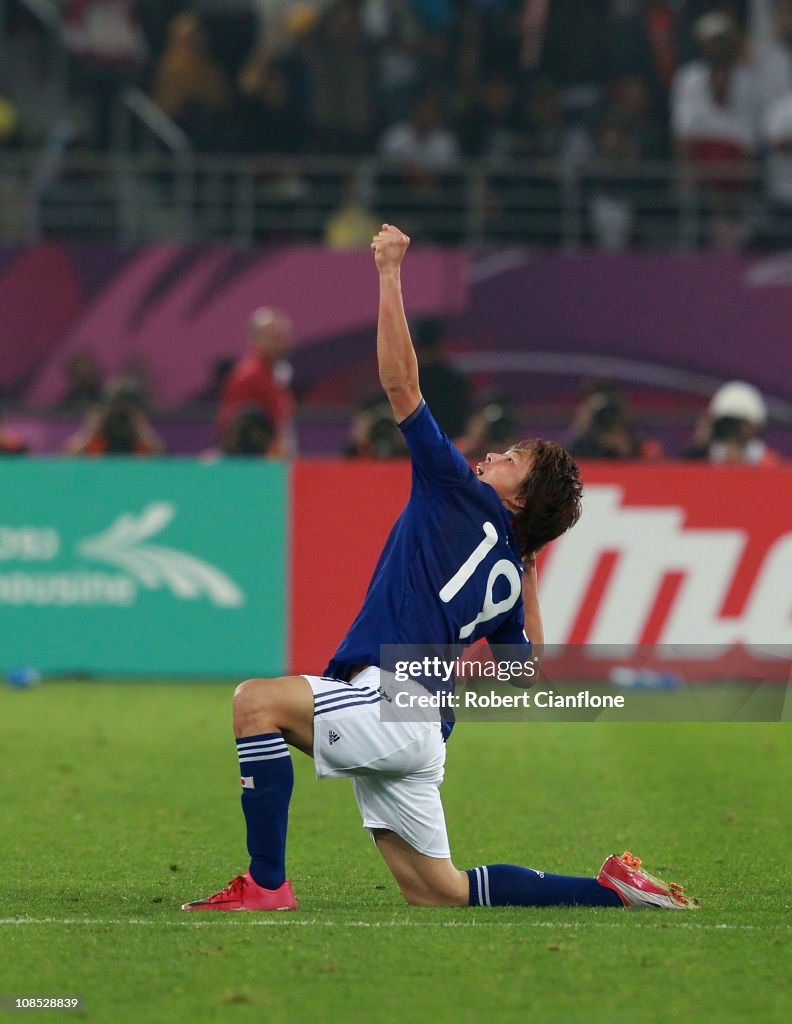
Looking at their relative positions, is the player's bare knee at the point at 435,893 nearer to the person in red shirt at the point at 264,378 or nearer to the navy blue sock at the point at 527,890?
the navy blue sock at the point at 527,890

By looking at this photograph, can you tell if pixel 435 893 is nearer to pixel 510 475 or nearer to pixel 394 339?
pixel 510 475

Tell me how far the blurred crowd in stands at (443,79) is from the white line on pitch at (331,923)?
43.0 feet

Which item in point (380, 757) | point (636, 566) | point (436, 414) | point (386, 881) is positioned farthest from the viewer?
point (436, 414)

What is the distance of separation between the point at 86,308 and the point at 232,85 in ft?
11.3

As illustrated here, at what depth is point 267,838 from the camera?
6352 mm

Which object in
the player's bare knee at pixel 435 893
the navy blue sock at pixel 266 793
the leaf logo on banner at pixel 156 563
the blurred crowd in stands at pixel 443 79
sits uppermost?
the blurred crowd in stands at pixel 443 79

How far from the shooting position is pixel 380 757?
6.32m

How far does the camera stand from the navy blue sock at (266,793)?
6.34 metres

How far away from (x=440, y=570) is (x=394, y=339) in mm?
825

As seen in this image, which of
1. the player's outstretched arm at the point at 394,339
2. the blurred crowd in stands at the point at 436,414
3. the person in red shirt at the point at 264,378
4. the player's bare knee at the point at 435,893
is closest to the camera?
the player's outstretched arm at the point at 394,339

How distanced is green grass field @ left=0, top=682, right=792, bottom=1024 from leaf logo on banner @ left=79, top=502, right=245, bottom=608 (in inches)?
63.1

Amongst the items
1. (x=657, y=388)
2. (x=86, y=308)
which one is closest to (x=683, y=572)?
(x=657, y=388)

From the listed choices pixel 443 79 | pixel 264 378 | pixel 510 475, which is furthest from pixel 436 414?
pixel 510 475

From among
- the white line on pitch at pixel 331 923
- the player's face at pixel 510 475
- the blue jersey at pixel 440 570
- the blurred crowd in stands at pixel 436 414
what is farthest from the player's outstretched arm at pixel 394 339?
the blurred crowd in stands at pixel 436 414
